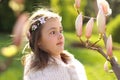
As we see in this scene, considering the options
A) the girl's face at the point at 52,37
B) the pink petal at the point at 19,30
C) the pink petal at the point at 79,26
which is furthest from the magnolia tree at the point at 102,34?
the girl's face at the point at 52,37

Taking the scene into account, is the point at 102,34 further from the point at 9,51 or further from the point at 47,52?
the point at 47,52

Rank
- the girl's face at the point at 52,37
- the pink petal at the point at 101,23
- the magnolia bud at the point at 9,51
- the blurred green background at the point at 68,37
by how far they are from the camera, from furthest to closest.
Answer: the blurred green background at the point at 68,37
the girl's face at the point at 52,37
the pink petal at the point at 101,23
the magnolia bud at the point at 9,51

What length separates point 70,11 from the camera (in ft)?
44.4

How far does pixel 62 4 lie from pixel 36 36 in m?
11.2

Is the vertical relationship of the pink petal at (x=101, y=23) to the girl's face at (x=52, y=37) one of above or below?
above

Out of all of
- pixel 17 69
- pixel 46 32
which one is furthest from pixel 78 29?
pixel 17 69

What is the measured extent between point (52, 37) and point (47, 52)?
5.2 inches

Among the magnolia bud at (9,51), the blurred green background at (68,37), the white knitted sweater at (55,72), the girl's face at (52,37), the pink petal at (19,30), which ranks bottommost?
the blurred green background at (68,37)

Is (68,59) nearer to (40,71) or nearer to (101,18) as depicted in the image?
(40,71)

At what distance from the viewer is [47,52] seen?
2.41m

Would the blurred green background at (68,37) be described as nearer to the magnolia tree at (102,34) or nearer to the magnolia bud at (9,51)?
the magnolia bud at (9,51)

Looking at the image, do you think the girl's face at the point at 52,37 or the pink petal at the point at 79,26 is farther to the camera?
the girl's face at the point at 52,37

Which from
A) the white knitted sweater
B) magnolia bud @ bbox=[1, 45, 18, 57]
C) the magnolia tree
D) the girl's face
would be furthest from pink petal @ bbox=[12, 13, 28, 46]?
the white knitted sweater

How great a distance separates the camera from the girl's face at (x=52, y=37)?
2299 mm
